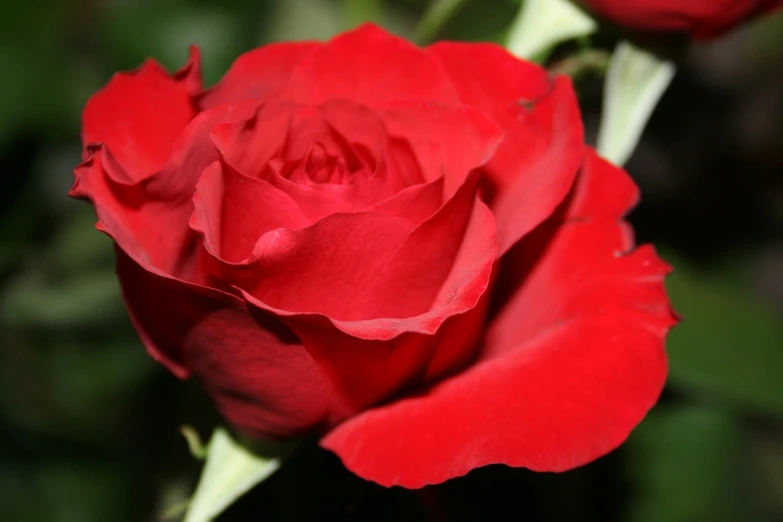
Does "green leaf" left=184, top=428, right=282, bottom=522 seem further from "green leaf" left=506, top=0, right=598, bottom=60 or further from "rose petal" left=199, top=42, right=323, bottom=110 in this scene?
"green leaf" left=506, top=0, right=598, bottom=60

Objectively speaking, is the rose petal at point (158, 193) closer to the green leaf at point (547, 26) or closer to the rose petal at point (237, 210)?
the rose petal at point (237, 210)

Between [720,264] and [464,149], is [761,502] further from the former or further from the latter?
[464,149]

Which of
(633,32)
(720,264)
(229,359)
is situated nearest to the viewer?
(229,359)

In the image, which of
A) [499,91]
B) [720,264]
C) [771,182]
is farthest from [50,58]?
[771,182]

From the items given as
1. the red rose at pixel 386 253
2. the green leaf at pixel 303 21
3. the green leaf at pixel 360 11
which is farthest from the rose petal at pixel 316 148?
the green leaf at pixel 303 21

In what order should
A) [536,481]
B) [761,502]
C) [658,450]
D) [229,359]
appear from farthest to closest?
[761,502]
[658,450]
[536,481]
[229,359]

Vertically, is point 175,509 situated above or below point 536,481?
above

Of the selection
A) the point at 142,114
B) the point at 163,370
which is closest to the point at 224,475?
the point at 142,114

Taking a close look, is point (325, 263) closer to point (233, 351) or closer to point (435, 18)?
point (233, 351)
